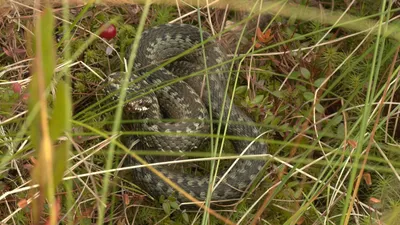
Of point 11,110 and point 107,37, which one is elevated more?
point 107,37

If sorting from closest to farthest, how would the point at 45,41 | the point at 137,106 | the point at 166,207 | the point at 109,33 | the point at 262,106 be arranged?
the point at 45,41
the point at 166,207
the point at 137,106
the point at 109,33
the point at 262,106

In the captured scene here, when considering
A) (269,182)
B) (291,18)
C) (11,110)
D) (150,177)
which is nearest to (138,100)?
(150,177)

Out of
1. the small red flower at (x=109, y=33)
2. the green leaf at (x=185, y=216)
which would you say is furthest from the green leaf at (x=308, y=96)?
the small red flower at (x=109, y=33)

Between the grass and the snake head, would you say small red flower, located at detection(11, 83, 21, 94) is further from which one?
the snake head

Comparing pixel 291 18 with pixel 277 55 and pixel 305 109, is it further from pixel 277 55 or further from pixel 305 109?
pixel 305 109

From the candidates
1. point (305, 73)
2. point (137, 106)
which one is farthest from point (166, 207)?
point (305, 73)

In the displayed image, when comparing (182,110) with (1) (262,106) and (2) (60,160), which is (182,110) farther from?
(2) (60,160)
